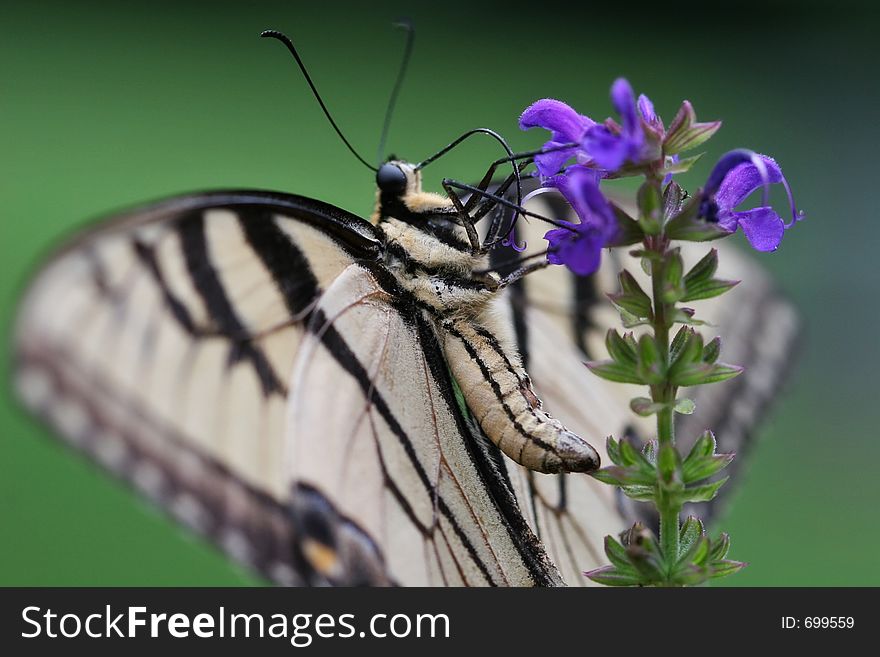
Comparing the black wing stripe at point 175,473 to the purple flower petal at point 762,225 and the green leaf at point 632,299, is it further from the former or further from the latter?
the purple flower petal at point 762,225

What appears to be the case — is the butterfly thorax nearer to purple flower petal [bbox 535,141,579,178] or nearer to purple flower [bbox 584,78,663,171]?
purple flower petal [bbox 535,141,579,178]

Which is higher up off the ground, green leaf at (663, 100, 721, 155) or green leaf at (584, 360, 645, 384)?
green leaf at (663, 100, 721, 155)

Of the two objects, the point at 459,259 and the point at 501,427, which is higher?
the point at 459,259

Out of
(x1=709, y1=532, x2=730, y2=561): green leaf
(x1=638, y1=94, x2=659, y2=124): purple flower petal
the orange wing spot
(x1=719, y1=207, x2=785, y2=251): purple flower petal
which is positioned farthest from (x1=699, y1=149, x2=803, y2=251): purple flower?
the orange wing spot

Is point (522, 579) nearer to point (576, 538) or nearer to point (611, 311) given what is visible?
point (576, 538)

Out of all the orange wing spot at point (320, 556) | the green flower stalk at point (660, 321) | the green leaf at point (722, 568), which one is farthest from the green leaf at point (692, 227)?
the orange wing spot at point (320, 556)

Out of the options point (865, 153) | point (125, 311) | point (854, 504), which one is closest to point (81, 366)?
point (125, 311)

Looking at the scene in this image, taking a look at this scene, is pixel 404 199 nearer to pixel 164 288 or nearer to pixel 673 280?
pixel 164 288
